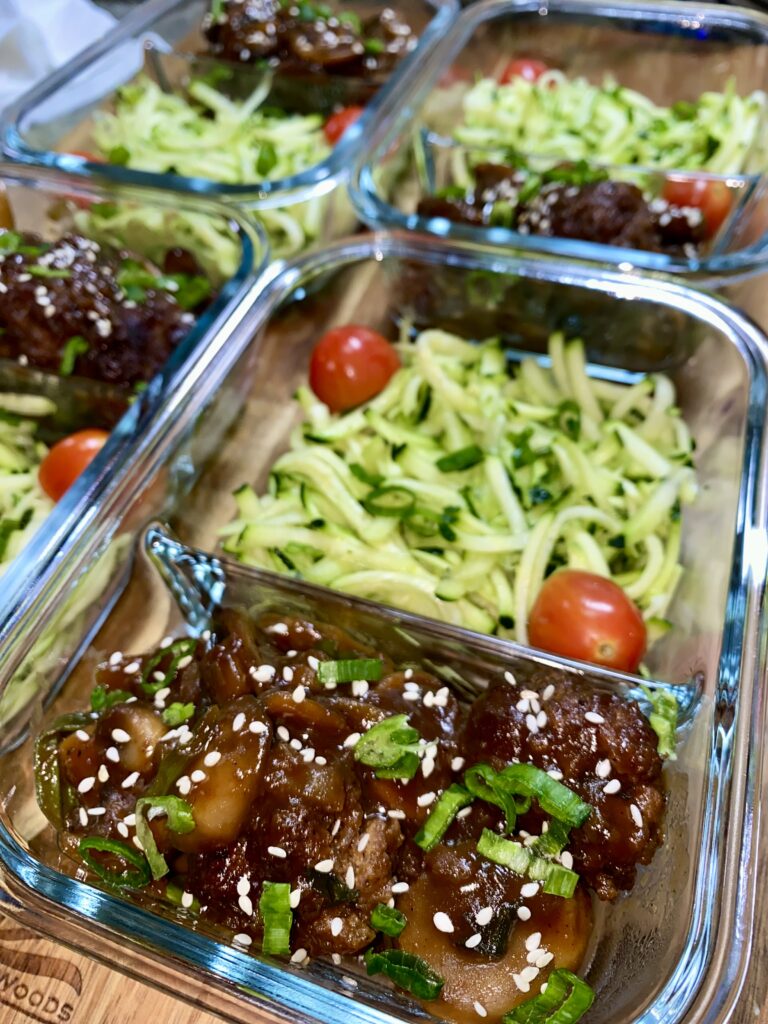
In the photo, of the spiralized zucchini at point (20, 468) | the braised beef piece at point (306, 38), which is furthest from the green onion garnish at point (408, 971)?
the braised beef piece at point (306, 38)

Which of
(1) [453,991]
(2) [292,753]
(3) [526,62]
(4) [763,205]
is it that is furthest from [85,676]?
(3) [526,62]

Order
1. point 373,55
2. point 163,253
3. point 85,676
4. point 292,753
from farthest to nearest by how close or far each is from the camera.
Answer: point 373,55
point 163,253
point 85,676
point 292,753

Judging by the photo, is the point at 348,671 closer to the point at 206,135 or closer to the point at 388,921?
the point at 388,921

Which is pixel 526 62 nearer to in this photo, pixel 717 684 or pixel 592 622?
pixel 592 622

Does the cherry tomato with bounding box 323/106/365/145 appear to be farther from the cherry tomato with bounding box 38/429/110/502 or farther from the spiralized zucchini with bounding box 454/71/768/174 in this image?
the cherry tomato with bounding box 38/429/110/502

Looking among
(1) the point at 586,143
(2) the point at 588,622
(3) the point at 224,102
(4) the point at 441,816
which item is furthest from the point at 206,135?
(4) the point at 441,816

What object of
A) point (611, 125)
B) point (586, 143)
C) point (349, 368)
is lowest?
point (349, 368)

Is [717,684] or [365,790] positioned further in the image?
[717,684]

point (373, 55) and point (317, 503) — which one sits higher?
point (373, 55)
